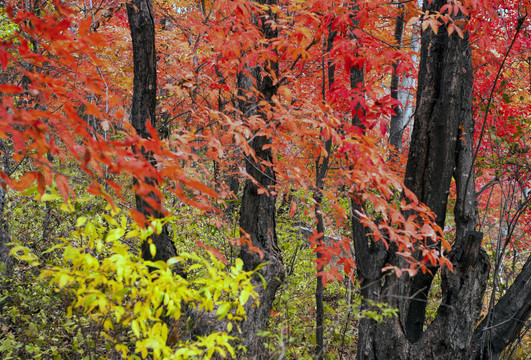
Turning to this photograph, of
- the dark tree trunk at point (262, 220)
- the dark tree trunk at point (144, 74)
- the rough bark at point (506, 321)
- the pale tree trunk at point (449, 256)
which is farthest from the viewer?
the dark tree trunk at point (262, 220)

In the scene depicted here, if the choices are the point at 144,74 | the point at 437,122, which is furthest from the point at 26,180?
the point at 437,122

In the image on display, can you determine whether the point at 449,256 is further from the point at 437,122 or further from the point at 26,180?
the point at 26,180

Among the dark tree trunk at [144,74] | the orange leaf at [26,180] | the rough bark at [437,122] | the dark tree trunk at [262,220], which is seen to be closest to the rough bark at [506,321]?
the rough bark at [437,122]

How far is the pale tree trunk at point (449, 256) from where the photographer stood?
129 inches

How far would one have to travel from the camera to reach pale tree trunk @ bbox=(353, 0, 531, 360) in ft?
10.8

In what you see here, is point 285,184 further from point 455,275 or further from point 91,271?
point 91,271

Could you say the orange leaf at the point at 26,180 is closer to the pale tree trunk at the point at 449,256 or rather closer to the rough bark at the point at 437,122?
the pale tree trunk at the point at 449,256

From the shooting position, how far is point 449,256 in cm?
338

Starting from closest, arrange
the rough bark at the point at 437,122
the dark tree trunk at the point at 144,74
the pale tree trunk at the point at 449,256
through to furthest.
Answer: the pale tree trunk at the point at 449,256 < the rough bark at the point at 437,122 < the dark tree trunk at the point at 144,74

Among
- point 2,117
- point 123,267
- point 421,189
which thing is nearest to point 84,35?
point 2,117

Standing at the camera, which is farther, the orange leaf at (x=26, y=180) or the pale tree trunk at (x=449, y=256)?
the pale tree trunk at (x=449, y=256)

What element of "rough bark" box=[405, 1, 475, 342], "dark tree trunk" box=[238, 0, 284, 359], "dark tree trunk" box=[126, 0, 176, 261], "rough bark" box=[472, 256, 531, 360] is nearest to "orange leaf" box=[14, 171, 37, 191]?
"dark tree trunk" box=[126, 0, 176, 261]

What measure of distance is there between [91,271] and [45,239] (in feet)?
11.6

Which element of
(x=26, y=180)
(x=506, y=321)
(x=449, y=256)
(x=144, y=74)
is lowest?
(x=506, y=321)
